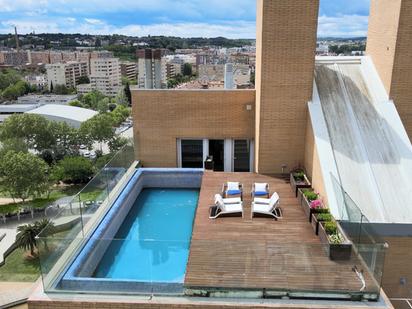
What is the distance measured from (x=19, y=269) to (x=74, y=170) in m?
23.9

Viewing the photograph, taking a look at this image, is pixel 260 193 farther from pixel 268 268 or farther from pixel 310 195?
pixel 268 268

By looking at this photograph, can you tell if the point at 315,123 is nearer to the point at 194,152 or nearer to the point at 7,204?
the point at 194,152

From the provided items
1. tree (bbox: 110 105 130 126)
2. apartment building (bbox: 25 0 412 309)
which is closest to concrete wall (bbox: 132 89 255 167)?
apartment building (bbox: 25 0 412 309)

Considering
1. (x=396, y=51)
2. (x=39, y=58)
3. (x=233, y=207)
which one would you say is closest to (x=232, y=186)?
(x=233, y=207)

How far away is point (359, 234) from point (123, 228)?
578 cm

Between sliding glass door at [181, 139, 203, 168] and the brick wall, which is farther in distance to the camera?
sliding glass door at [181, 139, 203, 168]

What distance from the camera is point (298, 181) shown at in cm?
1052

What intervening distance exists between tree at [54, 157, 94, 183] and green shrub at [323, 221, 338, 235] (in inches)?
1699

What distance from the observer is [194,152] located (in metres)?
14.0

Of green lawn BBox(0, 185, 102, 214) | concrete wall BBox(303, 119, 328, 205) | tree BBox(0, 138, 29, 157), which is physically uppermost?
concrete wall BBox(303, 119, 328, 205)

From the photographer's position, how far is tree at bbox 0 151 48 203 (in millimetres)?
35344

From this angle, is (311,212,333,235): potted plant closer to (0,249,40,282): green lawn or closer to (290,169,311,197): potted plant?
(290,169,311,197): potted plant

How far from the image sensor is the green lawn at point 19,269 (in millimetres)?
22719

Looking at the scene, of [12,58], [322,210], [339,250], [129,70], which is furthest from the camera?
[12,58]
